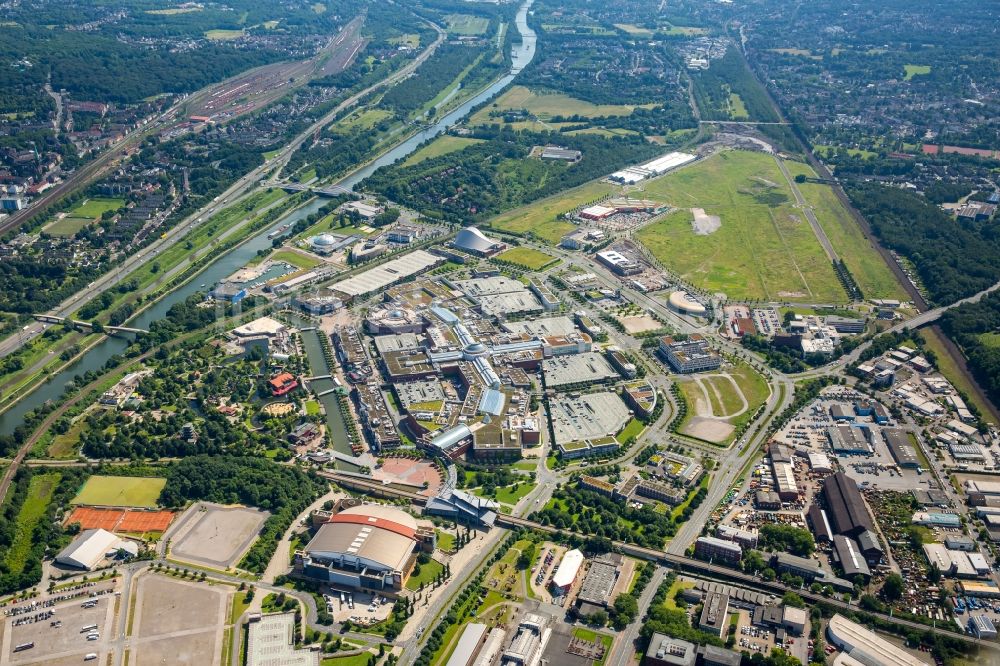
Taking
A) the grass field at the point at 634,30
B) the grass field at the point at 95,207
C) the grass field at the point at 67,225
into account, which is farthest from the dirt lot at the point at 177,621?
the grass field at the point at 634,30

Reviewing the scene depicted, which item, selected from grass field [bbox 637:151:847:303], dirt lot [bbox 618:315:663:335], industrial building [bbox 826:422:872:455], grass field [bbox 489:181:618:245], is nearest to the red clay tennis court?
dirt lot [bbox 618:315:663:335]

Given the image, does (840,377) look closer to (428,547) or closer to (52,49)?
(428,547)

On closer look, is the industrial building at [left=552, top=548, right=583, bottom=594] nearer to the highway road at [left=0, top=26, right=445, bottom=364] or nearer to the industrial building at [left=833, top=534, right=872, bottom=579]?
the industrial building at [left=833, top=534, right=872, bottom=579]

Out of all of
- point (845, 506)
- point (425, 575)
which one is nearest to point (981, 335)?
point (845, 506)

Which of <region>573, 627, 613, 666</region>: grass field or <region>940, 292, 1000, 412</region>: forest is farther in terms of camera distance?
<region>940, 292, 1000, 412</region>: forest

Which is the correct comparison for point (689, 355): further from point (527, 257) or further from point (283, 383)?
point (283, 383)
